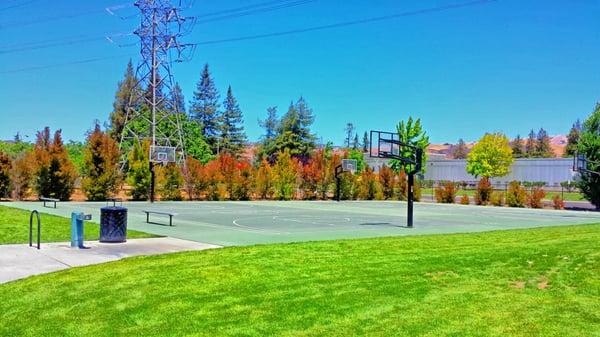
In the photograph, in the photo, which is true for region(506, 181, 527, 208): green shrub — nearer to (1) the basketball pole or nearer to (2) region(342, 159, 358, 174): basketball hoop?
(2) region(342, 159, 358, 174): basketball hoop

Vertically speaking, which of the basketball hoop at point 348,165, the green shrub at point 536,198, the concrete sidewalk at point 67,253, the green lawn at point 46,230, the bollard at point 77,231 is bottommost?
the concrete sidewalk at point 67,253

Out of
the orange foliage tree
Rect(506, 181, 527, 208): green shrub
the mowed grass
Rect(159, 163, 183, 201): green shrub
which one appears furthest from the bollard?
Rect(506, 181, 527, 208): green shrub

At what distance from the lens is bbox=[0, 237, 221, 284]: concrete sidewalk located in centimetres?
937

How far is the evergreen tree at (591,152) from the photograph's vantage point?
3272cm

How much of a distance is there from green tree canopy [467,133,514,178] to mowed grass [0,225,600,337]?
5819 centimetres

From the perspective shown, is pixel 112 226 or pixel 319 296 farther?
pixel 112 226

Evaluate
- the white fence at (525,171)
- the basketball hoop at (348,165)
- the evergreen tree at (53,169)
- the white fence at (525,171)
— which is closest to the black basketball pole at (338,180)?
the basketball hoop at (348,165)

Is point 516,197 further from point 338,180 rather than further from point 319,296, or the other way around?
point 319,296

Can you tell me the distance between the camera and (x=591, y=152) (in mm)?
33031

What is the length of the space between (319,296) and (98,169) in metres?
28.7

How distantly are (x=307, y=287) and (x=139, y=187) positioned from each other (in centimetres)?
2915

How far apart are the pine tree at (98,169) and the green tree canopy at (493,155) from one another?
45.6 meters

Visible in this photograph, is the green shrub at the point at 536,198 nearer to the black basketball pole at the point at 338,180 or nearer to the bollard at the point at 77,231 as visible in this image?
the black basketball pole at the point at 338,180

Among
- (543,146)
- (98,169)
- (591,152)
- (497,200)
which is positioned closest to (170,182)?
(98,169)
